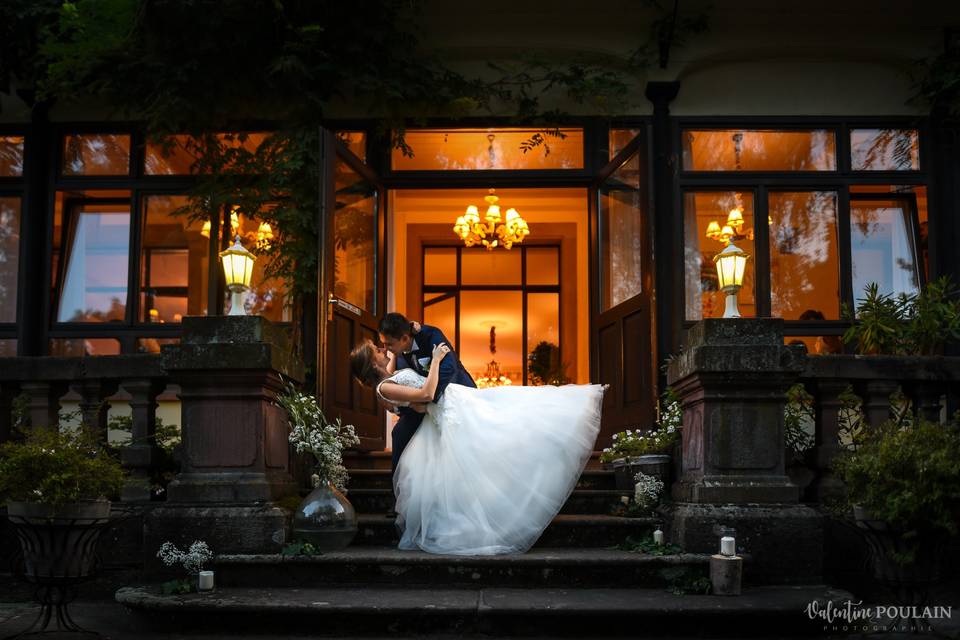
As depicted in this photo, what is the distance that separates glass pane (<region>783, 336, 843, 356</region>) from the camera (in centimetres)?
942

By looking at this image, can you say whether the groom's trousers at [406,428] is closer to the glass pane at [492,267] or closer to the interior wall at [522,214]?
the interior wall at [522,214]

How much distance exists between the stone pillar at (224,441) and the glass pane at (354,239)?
7.35 feet

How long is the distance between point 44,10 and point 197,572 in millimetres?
5438

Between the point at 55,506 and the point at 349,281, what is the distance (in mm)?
4040

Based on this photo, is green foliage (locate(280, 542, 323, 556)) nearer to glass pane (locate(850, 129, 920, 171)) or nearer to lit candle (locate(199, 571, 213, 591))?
lit candle (locate(199, 571, 213, 591))

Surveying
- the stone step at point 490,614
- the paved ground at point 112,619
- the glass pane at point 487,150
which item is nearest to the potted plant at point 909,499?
the paved ground at point 112,619

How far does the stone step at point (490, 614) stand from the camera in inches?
213

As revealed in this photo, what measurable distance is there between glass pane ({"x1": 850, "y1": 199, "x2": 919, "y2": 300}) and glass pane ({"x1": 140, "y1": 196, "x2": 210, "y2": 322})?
6129 millimetres

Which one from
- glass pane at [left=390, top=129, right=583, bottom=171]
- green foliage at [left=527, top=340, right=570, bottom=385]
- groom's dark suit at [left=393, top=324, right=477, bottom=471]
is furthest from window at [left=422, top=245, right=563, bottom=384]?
groom's dark suit at [left=393, top=324, right=477, bottom=471]

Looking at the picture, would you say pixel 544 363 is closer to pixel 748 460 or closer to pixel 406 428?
pixel 406 428

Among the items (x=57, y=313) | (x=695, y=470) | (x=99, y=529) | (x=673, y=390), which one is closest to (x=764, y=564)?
(x=695, y=470)

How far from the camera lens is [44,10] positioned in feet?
29.0

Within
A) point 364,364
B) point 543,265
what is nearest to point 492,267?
point 543,265

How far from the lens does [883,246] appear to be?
966cm
